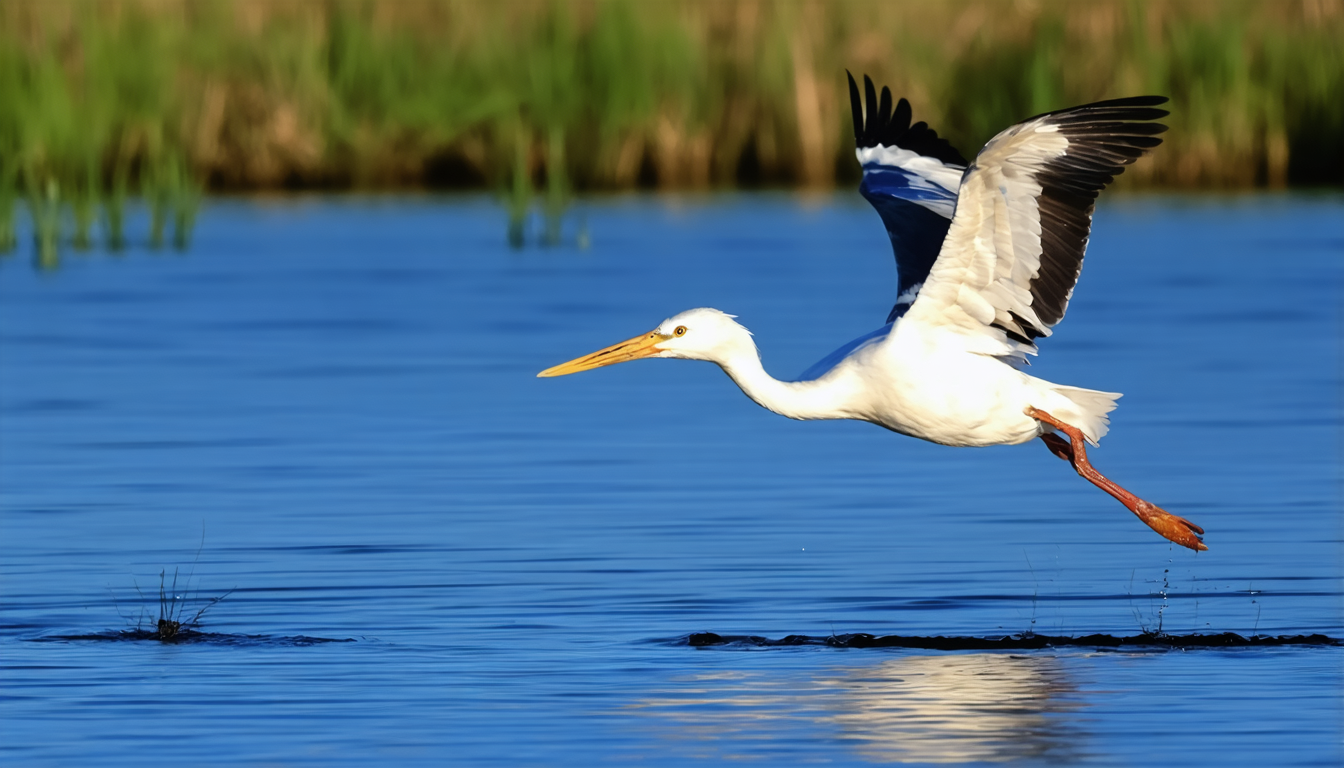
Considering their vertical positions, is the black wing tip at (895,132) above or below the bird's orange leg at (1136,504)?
above

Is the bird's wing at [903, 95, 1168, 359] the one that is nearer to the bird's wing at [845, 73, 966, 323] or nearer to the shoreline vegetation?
the bird's wing at [845, 73, 966, 323]

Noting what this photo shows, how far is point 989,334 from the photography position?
1005cm

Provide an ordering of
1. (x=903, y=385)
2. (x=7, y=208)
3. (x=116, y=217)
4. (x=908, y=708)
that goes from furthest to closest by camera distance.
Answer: (x=116, y=217) → (x=7, y=208) → (x=903, y=385) → (x=908, y=708)

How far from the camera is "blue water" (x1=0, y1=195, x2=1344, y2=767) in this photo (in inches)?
300

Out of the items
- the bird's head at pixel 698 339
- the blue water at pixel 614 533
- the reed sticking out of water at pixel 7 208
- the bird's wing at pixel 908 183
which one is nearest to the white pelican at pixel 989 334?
the bird's head at pixel 698 339

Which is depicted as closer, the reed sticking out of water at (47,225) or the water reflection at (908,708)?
the water reflection at (908,708)

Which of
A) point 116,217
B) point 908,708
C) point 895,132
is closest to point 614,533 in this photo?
point 895,132

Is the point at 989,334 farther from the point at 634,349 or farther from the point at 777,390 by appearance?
the point at 634,349

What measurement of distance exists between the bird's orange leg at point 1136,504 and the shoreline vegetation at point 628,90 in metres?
12.2

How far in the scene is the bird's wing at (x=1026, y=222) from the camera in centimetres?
931

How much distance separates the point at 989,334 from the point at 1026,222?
0.62m

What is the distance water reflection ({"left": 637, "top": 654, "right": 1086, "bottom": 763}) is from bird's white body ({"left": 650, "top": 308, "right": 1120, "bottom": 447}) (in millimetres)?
1609

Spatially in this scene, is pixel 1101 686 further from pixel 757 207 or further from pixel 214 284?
pixel 757 207

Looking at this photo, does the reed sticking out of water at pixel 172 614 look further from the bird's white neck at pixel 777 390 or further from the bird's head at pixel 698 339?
the bird's white neck at pixel 777 390
